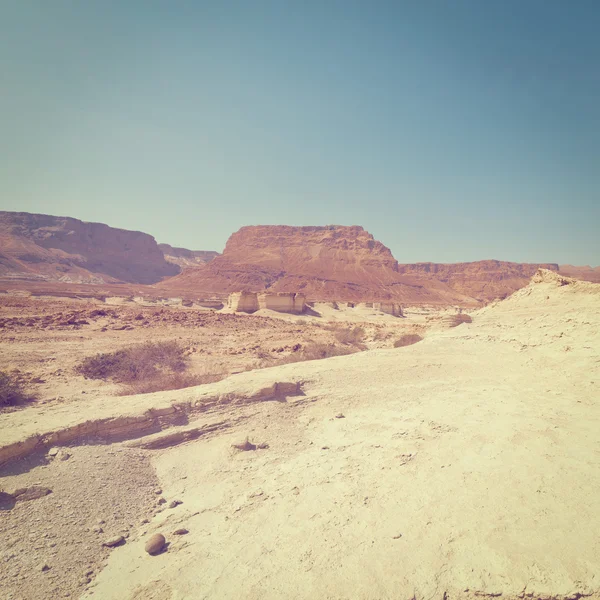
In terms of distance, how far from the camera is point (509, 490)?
12.5 ft

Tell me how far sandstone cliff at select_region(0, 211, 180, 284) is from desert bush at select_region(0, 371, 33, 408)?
65121mm

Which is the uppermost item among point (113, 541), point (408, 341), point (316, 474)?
point (408, 341)

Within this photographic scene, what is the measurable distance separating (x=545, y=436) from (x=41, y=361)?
12.2m

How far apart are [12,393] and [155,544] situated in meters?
5.38

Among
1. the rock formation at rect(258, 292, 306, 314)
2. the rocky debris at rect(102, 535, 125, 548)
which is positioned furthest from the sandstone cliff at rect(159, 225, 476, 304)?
the rocky debris at rect(102, 535, 125, 548)

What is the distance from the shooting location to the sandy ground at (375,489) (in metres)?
2.89

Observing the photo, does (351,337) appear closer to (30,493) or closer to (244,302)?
(244,302)

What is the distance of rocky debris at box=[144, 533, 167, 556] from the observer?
3.28 meters

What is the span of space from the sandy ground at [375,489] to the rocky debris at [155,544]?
61 mm

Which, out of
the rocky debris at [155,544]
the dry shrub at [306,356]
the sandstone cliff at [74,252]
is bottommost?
the rocky debris at [155,544]

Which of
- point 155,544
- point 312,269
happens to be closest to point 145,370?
point 155,544

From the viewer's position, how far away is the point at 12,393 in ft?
22.0

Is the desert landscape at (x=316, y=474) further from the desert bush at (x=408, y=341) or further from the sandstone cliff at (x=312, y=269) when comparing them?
the sandstone cliff at (x=312, y=269)

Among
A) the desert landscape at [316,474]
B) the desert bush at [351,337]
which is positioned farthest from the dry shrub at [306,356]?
the desert bush at [351,337]
